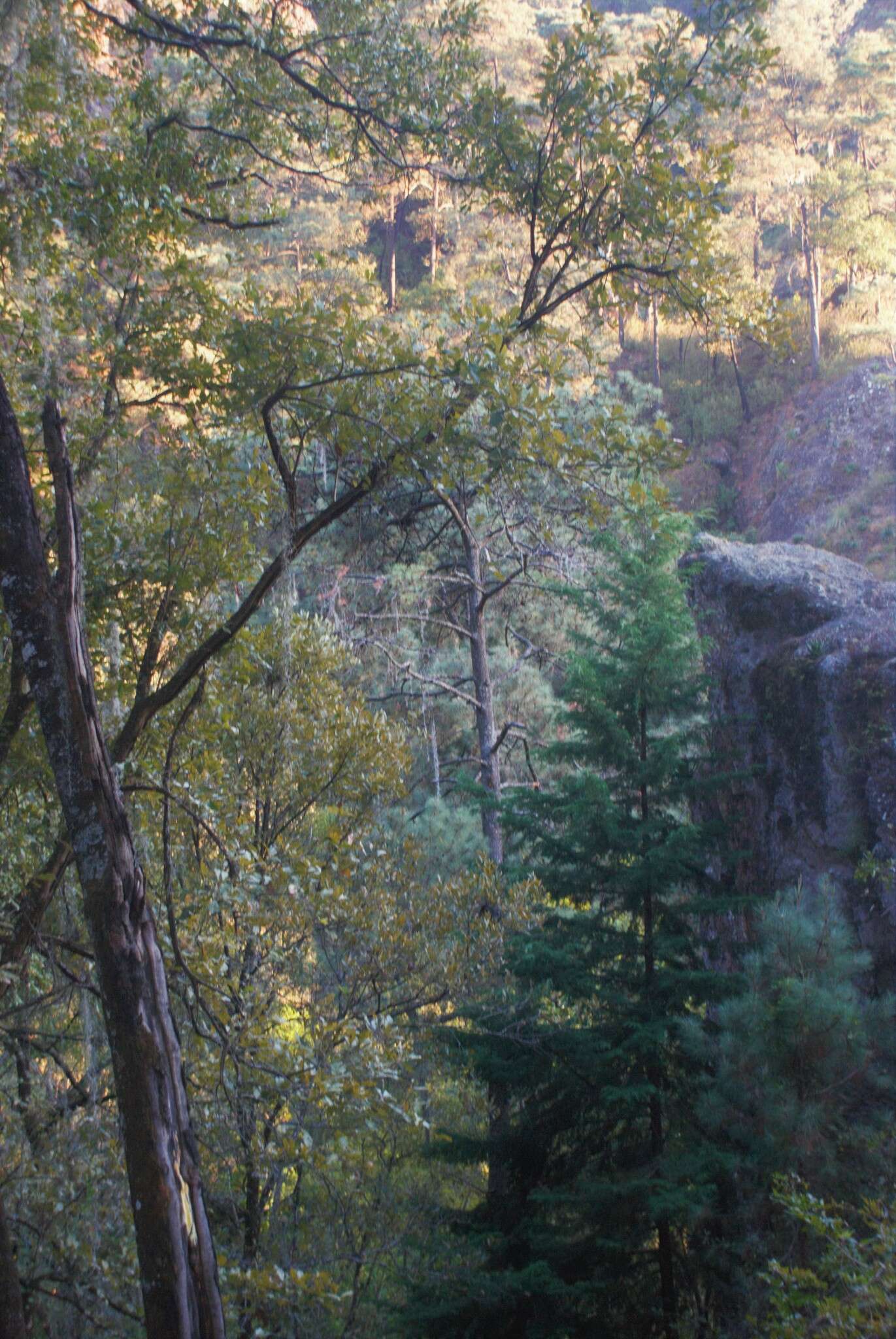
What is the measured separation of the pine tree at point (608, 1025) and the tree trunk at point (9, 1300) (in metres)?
3.85

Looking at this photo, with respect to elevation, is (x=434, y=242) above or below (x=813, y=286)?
above

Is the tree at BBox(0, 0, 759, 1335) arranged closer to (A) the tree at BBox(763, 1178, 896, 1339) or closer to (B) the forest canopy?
(B) the forest canopy

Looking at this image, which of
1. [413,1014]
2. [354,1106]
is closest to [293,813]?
[413,1014]

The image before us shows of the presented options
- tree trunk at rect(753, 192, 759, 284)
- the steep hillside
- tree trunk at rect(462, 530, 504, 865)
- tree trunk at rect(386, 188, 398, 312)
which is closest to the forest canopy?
tree trunk at rect(462, 530, 504, 865)

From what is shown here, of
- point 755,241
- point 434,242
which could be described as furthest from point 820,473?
point 434,242

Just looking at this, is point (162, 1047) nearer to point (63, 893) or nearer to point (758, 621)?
point (63, 893)

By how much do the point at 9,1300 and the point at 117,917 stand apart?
3.99 ft

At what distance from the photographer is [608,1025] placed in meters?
6.68

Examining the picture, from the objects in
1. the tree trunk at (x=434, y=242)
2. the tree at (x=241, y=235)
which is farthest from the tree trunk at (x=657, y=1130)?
the tree trunk at (x=434, y=242)

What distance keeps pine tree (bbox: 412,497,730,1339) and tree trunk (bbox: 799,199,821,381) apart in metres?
19.9

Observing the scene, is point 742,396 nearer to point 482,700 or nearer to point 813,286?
point 813,286

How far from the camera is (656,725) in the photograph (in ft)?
25.7

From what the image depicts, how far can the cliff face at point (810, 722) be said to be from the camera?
7094 millimetres

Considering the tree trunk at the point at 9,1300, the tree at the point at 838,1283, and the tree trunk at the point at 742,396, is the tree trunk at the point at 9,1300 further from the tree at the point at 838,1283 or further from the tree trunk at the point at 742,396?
the tree trunk at the point at 742,396
